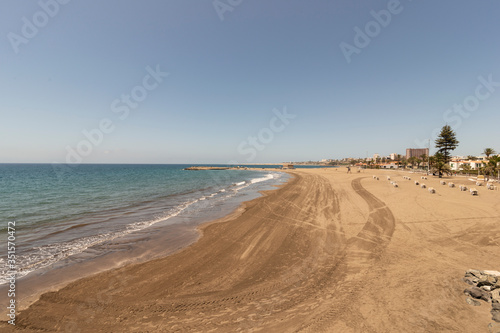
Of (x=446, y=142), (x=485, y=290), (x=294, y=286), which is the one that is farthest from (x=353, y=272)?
(x=446, y=142)

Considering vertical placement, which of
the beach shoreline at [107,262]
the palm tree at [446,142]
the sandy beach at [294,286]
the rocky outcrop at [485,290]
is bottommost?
the beach shoreline at [107,262]

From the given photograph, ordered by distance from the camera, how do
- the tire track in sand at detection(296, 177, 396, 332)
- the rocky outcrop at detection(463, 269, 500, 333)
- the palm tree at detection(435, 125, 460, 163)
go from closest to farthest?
1. the tire track in sand at detection(296, 177, 396, 332)
2. the rocky outcrop at detection(463, 269, 500, 333)
3. the palm tree at detection(435, 125, 460, 163)

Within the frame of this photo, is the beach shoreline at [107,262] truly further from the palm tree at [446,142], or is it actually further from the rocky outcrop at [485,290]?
the palm tree at [446,142]

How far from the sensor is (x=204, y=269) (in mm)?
7559

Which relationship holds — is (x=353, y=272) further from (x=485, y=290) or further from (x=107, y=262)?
(x=107, y=262)

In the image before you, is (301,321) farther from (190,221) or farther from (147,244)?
(190,221)

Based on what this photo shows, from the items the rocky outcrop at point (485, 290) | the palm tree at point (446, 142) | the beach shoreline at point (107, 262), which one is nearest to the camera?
the rocky outcrop at point (485, 290)

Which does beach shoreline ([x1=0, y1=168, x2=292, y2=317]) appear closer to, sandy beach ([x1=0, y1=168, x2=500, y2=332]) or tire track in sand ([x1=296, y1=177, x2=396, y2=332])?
sandy beach ([x1=0, y1=168, x2=500, y2=332])

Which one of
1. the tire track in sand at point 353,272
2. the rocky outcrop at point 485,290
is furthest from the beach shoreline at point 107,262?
the rocky outcrop at point 485,290

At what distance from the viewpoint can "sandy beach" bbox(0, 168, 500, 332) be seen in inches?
190

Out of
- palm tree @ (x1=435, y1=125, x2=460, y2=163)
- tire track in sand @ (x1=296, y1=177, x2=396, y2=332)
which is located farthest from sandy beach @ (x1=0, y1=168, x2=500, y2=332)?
palm tree @ (x1=435, y1=125, x2=460, y2=163)

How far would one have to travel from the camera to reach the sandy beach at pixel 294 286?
4836 mm

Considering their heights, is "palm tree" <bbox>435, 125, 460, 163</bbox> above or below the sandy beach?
above

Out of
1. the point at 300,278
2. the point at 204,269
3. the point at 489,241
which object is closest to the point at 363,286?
the point at 300,278
